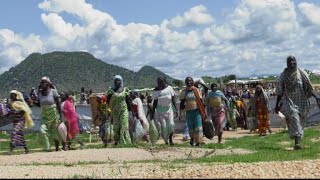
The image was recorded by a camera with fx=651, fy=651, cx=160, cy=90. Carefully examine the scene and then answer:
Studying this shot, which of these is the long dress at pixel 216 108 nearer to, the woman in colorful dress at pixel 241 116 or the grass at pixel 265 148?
the grass at pixel 265 148

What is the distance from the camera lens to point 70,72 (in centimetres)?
14450

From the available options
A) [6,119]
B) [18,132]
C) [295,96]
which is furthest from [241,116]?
[6,119]

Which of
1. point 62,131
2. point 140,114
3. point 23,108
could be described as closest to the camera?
point 23,108

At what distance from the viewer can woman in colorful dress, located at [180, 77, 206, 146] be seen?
50.5 feet

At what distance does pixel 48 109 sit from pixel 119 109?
1.67 metres

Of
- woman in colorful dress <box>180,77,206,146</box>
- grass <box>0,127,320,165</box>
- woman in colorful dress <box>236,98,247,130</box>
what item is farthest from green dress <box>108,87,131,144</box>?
woman in colorful dress <box>236,98,247,130</box>

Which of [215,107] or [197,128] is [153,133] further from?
[215,107]

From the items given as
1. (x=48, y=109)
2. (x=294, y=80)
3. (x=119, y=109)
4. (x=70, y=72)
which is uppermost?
(x=70, y=72)

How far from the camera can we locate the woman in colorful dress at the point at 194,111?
1540 cm

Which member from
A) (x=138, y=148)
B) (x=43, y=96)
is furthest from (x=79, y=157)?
(x=43, y=96)

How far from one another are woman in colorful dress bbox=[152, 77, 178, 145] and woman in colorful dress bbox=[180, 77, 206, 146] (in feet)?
1.26

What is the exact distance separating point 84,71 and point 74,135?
133277 millimetres

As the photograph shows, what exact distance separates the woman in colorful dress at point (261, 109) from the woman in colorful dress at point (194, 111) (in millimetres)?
5133

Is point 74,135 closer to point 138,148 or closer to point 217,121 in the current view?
point 138,148
